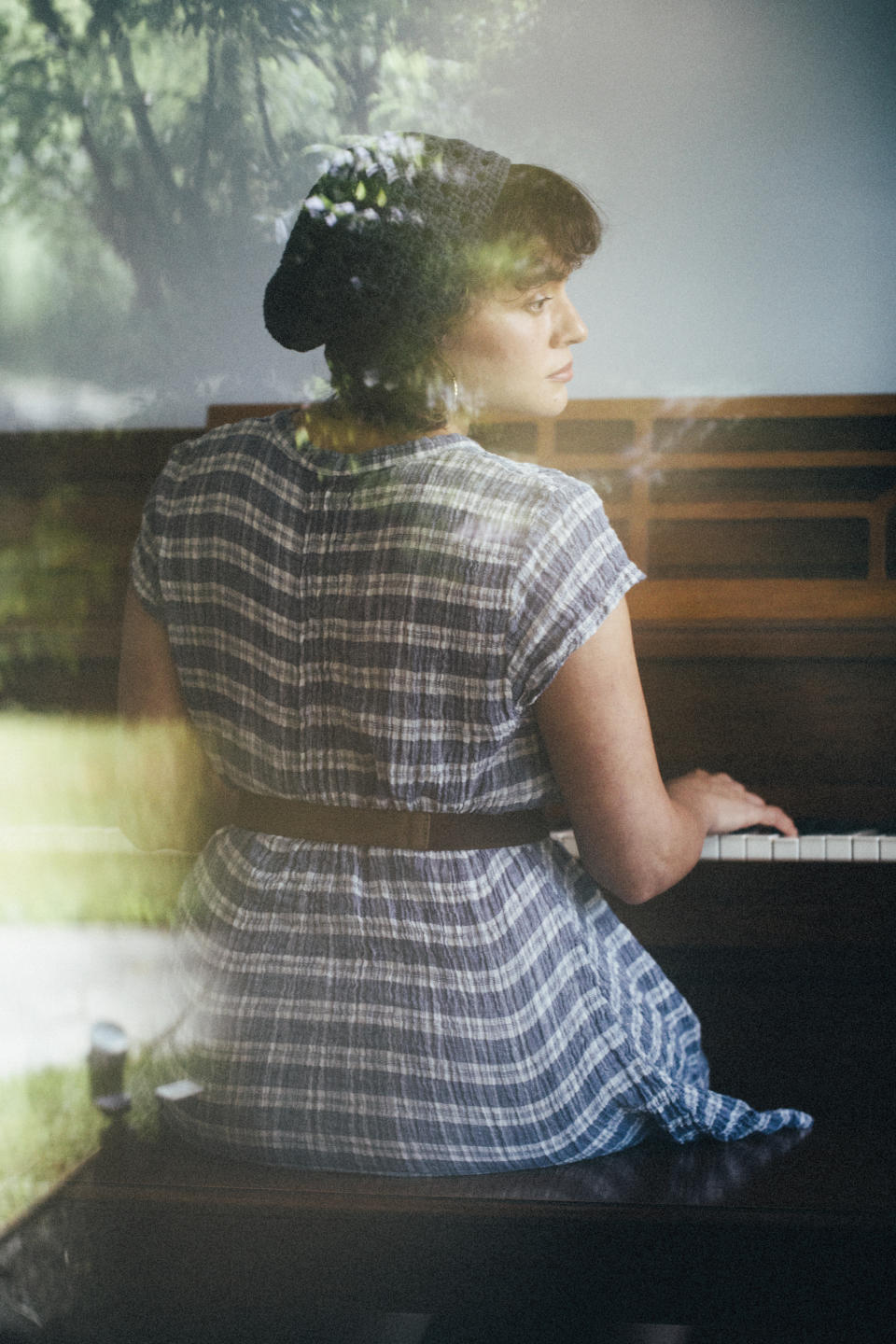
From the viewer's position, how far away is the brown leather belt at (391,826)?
695mm

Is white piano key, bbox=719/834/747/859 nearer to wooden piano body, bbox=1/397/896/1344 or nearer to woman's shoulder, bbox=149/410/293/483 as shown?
wooden piano body, bbox=1/397/896/1344

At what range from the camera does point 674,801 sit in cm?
83

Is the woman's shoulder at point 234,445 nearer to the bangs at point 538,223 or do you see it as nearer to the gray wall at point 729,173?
the bangs at point 538,223

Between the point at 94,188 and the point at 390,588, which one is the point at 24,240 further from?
the point at 390,588

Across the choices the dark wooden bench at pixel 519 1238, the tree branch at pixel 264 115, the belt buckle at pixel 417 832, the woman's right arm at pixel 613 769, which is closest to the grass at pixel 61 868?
the dark wooden bench at pixel 519 1238

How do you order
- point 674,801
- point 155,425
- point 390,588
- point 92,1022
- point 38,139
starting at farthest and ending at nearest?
point 155,425 → point 38,139 → point 92,1022 → point 674,801 → point 390,588

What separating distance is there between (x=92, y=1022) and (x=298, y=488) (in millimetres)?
738

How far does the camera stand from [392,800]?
0.69 meters

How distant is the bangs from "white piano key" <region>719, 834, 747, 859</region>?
0.62 m

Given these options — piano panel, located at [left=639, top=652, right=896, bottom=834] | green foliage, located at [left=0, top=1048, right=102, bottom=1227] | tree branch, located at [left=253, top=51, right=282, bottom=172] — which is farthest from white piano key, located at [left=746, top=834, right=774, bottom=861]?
tree branch, located at [left=253, top=51, right=282, bottom=172]

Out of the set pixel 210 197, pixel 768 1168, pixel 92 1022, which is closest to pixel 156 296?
pixel 210 197

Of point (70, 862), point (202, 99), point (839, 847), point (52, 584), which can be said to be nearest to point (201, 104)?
point (202, 99)

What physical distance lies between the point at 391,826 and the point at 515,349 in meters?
0.39

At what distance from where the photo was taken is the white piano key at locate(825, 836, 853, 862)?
1022 millimetres
